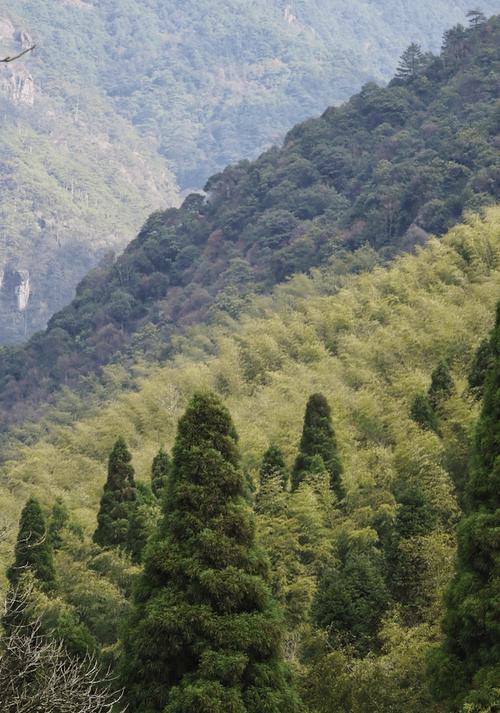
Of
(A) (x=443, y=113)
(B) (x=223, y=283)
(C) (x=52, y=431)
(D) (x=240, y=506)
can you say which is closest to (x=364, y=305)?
(C) (x=52, y=431)

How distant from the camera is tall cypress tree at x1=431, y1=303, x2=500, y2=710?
14734 millimetres

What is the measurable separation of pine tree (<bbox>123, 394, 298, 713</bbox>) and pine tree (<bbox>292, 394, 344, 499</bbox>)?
13719mm

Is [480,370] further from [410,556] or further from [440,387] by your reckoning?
[410,556]

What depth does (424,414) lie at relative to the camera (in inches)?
1198

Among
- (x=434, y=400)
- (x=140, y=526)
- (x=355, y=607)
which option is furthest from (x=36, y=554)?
(x=434, y=400)

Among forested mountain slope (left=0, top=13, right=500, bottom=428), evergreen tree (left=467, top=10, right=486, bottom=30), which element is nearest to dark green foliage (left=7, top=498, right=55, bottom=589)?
forested mountain slope (left=0, top=13, right=500, bottom=428)

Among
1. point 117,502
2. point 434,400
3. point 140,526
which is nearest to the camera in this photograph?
point 140,526

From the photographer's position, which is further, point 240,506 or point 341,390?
point 341,390

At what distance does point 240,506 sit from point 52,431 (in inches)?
2400

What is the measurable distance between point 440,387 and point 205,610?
18031 mm

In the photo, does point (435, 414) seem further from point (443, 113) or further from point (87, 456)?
point (443, 113)

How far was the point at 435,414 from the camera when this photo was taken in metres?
30.8

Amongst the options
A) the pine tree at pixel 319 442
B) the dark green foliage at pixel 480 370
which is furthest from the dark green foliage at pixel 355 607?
the dark green foliage at pixel 480 370

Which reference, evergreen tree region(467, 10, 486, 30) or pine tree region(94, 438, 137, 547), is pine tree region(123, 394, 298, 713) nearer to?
pine tree region(94, 438, 137, 547)
